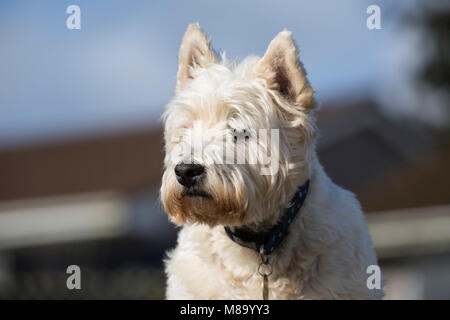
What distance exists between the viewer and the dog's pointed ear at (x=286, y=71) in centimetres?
468

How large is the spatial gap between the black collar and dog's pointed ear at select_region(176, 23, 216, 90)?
1.29 metres

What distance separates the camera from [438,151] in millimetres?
21953

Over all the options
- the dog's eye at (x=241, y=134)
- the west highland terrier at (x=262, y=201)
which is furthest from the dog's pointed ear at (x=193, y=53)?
the dog's eye at (x=241, y=134)

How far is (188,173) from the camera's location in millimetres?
4320

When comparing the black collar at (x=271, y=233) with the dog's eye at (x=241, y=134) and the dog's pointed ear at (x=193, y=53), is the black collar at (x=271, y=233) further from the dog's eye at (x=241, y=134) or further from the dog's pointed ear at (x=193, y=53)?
the dog's pointed ear at (x=193, y=53)

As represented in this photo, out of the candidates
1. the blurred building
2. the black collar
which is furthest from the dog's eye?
the blurred building

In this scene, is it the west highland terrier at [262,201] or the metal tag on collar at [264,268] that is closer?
the west highland terrier at [262,201]

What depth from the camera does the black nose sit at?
4305 millimetres

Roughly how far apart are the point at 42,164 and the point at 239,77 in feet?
77.3

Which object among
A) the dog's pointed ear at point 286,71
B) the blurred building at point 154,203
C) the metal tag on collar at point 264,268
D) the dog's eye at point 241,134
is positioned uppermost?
the dog's pointed ear at point 286,71

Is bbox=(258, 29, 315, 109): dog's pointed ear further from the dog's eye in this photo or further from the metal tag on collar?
the metal tag on collar

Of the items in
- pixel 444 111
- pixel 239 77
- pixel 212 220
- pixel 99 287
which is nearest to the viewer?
pixel 212 220
